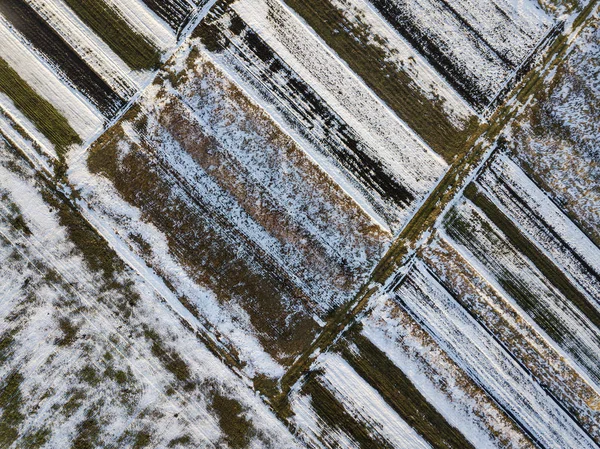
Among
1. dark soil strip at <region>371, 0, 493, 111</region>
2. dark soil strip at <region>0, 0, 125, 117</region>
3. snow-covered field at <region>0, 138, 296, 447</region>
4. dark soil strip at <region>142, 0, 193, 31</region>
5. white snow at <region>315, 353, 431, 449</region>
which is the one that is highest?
dark soil strip at <region>371, 0, 493, 111</region>

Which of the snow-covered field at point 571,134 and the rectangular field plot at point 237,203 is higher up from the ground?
the snow-covered field at point 571,134

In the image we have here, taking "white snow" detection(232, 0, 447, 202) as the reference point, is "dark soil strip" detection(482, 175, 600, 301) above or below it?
above

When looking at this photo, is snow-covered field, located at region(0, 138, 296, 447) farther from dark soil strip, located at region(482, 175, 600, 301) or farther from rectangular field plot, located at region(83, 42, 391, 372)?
dark soil strip, located at region(482, 175, 600, 301)

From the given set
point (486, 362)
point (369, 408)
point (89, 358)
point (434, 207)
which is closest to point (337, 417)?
point (369, 408)

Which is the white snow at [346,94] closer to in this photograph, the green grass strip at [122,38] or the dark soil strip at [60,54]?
the green grass strip at [122,38]

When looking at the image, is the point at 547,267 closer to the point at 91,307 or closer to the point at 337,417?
the point at 337,417

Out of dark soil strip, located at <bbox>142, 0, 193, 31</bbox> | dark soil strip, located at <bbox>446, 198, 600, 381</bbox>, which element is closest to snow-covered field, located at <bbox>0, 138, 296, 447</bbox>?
dark soil strip, located at <bbox>142, 0, 193, 31</bbox>

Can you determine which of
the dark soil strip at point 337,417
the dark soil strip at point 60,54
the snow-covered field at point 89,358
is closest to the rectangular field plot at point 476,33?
the dark soil strip at point 60,54
